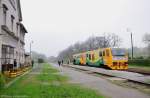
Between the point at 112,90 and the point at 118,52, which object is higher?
the point at 118,52

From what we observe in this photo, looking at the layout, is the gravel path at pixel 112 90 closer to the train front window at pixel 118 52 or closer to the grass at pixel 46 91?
the grass at pixel 46 91

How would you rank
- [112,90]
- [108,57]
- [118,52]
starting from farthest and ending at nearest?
[108,57] → [118,52] → [112,90]

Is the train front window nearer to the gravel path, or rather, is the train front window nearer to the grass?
the gravel path

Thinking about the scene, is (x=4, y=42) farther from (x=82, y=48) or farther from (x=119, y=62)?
(x=82, y=48)

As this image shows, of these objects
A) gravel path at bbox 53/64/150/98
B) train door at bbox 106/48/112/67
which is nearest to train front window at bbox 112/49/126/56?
train door at bbox 106/48/112/67

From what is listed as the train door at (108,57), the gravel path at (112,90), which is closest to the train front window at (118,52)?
the train door at (108,57)

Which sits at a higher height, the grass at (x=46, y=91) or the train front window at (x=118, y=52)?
the train front window at (x=118, y=52)

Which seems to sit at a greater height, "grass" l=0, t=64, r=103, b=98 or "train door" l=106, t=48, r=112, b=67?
"train door" l=106, t=48, r=112, b=67

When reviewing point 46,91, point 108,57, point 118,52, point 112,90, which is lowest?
point 112,90

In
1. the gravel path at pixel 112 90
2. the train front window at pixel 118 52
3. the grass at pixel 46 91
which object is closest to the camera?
the grass at pixel 46 91

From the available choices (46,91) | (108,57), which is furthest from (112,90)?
(108,57)

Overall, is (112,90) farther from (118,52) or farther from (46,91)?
(118,52)

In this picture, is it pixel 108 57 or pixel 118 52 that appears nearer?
pixel 118 52

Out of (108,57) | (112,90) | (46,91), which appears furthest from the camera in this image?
(108,57)
